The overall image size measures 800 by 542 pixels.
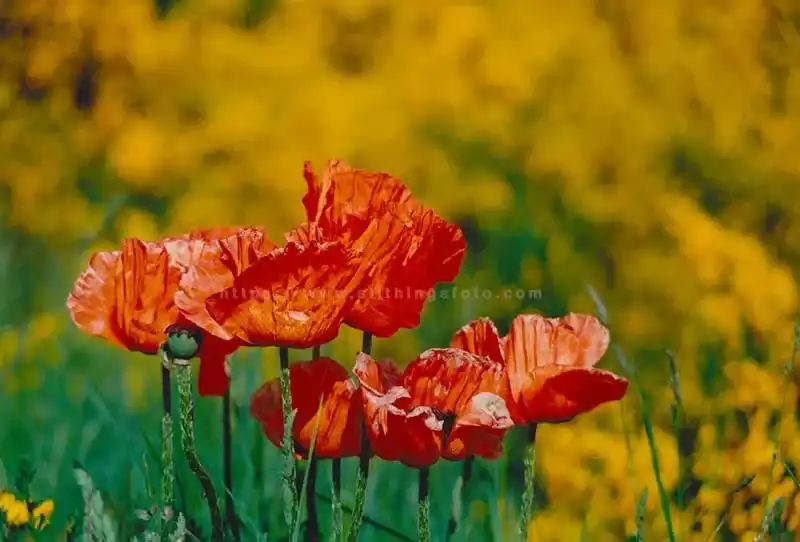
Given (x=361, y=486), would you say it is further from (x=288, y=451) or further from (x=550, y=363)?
(x=550, y=363)

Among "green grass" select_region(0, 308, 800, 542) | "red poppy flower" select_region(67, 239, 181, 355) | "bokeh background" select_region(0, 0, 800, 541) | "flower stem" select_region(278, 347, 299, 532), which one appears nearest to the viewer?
"flower stem" select_region(278, 347, 299, 532)

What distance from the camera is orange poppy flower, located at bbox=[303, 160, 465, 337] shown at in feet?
2.53

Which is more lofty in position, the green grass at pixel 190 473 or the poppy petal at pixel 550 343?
the poppy petal at pixel 550 343

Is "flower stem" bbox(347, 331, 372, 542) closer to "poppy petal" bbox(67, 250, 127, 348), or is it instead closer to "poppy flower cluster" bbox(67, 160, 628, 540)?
"poppy flower cluster" bbox(67, 160, 628, 540)

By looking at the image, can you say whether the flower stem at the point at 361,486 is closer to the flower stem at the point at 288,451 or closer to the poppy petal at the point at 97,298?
the flower stem at the point at 288,451

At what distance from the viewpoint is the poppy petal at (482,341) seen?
0.82 meters

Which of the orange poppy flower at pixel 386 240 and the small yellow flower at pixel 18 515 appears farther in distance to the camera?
the small yellow flower at pixel 18 515

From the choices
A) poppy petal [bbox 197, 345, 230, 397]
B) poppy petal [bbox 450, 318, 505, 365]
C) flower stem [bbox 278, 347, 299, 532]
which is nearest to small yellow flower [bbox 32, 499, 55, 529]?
poppy petal [bbox 197, 345, 230, 397]

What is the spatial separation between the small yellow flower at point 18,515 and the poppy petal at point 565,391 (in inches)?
16.6

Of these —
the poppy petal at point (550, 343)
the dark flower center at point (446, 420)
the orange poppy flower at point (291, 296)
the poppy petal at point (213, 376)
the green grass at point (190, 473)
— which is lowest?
the green grass at point (190, 473)

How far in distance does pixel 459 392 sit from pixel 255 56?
1.88 meters

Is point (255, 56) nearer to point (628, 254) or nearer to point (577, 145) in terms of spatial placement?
point (577, 145)

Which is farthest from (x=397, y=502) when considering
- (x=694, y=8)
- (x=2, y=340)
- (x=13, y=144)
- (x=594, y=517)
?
(x=13, y=144)

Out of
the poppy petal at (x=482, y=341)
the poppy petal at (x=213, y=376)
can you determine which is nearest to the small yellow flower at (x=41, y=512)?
the poppy petal at (x=213, y=376)
